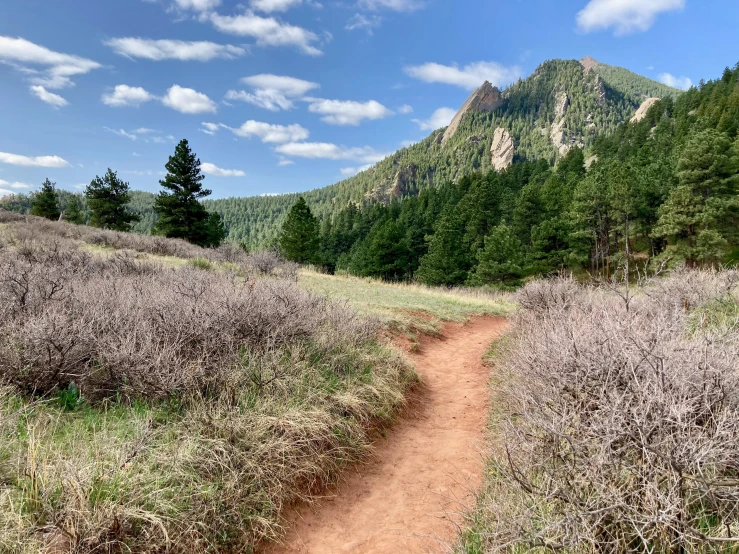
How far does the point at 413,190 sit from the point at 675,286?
137m

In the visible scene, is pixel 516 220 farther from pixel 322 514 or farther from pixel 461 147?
pixel 461 147

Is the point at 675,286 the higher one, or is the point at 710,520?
the point at 675,286

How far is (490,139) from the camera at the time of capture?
484 feet

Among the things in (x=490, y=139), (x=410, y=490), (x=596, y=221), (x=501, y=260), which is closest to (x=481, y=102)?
(x=490, y=139)

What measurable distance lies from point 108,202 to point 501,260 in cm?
3585

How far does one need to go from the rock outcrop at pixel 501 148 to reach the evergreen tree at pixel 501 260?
108555 mm

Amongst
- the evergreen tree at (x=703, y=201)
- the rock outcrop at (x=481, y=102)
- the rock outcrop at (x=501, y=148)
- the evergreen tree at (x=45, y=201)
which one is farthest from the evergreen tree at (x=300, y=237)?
the rock outcrop at (x=481, y=102)

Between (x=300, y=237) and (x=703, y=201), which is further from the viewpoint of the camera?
(x=300, y=237)

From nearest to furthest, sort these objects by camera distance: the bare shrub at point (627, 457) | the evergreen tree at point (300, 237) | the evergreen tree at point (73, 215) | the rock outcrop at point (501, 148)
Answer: the bare shrub at point (627, 457), the evergreen tree at point (300, 237), the evergreen tree at point (73, 215), the rock outcrop at point (501, 148)

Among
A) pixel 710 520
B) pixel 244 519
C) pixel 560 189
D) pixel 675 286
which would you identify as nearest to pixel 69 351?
pixel 244 519

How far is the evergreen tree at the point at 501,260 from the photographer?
31.9 metres

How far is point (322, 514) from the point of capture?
11.0 feet

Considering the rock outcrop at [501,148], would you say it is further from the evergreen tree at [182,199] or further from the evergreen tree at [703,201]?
the evergreen tree at [182,199]

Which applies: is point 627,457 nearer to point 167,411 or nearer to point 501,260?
point 167,411
